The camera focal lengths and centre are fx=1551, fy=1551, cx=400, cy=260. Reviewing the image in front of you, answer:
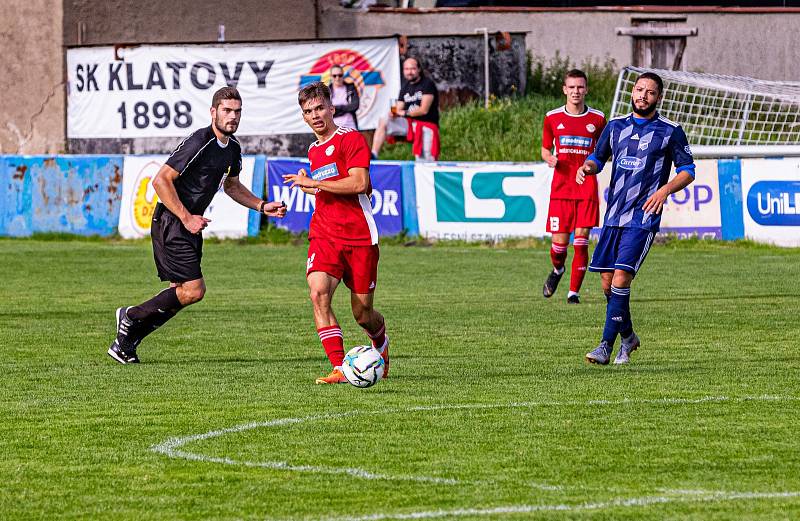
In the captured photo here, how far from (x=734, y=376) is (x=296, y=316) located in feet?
17.2

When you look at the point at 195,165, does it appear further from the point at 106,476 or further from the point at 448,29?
the point at 448,29

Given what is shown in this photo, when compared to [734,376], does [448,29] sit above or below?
above

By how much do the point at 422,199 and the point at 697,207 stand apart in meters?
→ 3.98

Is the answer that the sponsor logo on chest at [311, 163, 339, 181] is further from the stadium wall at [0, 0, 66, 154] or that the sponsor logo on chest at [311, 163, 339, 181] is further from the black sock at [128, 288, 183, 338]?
the stadium wall at [0, 0, 66, 154]

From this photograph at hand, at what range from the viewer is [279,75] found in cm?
2805

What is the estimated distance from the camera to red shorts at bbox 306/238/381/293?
31.1ft

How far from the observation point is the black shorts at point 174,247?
1050cm

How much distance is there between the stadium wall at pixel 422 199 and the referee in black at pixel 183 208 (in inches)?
457

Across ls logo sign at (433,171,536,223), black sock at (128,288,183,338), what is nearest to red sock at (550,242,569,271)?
black sock at (128,288,183,338)

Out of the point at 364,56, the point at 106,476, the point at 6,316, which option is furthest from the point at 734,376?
the point at 364,56

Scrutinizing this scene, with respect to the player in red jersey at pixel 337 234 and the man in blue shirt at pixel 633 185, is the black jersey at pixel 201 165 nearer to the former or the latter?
the player in red jersey at pixel 337 234

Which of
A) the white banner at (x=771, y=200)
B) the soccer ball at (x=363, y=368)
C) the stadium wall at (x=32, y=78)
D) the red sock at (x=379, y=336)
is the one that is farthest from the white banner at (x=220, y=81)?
the soccer ball at (x=363, y=368)

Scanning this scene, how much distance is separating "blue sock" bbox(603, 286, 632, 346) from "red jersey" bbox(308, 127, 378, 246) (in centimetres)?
188

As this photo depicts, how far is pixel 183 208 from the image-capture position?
33.5 feet
